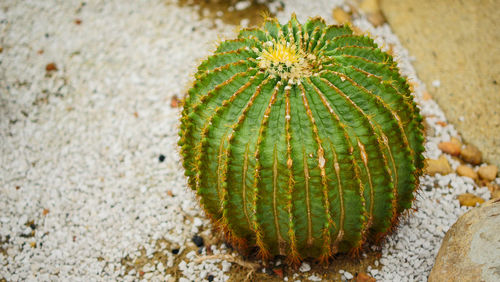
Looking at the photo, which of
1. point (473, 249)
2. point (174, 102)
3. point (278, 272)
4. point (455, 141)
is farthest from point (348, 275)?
point (174, 102)

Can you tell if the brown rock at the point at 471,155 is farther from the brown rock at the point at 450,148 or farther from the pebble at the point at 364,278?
the pebble at the point at 364,278

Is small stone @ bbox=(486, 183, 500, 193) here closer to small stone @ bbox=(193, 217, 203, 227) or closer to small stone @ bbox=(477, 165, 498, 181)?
small stone @ bbox=(477, 165, 498, 181)

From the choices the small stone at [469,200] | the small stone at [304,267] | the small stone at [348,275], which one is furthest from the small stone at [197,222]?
the small stone at [469,200]

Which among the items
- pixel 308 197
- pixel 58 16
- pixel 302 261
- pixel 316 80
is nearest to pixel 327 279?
pixel 302 261

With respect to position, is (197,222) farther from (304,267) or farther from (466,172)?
(466,172)

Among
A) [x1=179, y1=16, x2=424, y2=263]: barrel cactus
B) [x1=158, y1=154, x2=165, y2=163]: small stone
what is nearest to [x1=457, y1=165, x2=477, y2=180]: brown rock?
[x1=179, y1=16, x2=424, y2=263]: barrel cactus
